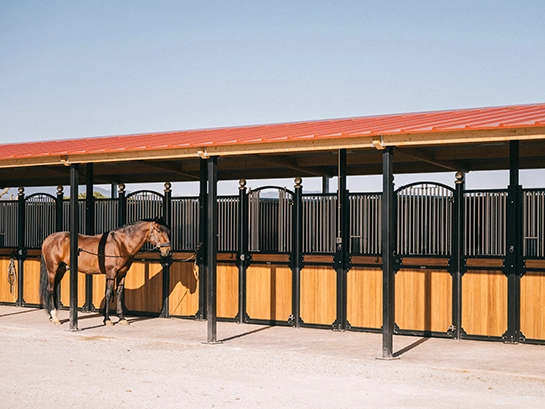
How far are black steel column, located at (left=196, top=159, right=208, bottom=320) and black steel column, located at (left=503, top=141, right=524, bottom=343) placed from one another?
4.46 m

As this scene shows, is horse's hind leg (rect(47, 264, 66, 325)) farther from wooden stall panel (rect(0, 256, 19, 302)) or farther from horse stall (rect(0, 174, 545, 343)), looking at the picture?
wooden stall panel (rect(0, 256, 19, 302))

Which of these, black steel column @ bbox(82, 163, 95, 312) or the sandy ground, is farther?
black steel column @ bbox(82, 163, 95, 312)

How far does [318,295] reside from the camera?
11391 mm

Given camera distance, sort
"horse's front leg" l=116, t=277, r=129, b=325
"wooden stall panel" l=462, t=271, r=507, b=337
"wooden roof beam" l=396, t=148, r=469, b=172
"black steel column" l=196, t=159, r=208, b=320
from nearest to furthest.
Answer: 1. "wooden roof beam" l=396, t=148, r=469, b=172
2. "wooden stall panel" l=462, t=271, r=507, b=337
3. "horse's front leg" l=116, t=277, r=129, b=325
4. "black steel column" l=196, t=159, r=208, b=320

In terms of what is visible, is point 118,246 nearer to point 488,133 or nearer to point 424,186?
point 424,186

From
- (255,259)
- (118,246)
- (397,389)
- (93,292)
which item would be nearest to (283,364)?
(397,389)

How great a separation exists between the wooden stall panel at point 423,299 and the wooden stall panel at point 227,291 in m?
2.51

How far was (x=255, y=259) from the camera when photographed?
39.1 ft

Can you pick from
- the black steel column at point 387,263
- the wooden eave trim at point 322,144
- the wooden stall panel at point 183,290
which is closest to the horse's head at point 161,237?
the wooden stall panel at point 183,290

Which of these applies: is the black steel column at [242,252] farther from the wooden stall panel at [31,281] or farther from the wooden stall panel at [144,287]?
the wooden stall panel at [31,281]

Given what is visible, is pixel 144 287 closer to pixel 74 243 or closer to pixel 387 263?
pixel 74 243

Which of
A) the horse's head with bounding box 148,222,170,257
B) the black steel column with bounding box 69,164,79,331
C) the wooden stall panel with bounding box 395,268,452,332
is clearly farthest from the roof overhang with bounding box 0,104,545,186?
the wooden stall panel with bounding box 395,268,452,332

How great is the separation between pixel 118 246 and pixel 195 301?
143 centimetres

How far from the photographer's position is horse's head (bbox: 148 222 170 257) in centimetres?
1163
